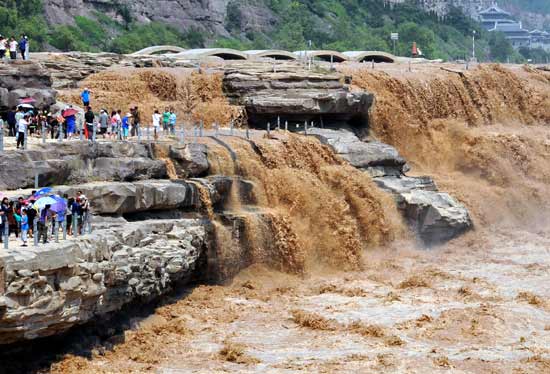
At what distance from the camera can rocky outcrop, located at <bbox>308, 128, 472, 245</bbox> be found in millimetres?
42812

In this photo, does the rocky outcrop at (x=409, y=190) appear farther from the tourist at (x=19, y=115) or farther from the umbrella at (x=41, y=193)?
the umbrella at (x=41, y=193)

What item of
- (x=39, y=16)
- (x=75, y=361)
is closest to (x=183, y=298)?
(x=75, y=361)

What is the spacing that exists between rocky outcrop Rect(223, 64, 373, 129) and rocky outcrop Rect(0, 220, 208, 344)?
1320cm

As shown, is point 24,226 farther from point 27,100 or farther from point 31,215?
point 27,100

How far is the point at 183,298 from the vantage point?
108ft

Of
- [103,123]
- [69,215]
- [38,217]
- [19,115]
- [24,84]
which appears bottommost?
[69,215]

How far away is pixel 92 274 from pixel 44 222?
1668mm

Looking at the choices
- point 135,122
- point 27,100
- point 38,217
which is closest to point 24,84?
point 27,100

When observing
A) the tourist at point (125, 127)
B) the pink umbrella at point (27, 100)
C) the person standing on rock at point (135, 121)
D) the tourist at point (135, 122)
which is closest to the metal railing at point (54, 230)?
the pink umbrella at point (27, 100)

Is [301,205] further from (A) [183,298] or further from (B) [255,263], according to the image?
(A) [183,298]

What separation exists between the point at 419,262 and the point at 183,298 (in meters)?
10.8

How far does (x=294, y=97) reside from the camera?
153 ft

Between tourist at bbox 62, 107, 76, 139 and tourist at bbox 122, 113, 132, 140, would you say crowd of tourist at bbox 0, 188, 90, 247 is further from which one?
tourist at bbox 122, 113, 132, 140

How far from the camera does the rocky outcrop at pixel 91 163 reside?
2953 cm
